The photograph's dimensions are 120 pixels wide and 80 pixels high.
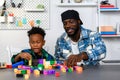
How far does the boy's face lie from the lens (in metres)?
2.21

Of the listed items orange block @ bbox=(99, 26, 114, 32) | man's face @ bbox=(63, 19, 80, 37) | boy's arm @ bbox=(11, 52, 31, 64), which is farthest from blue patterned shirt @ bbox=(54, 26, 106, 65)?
orange block @ bbox=(99, 26, 114, 32)

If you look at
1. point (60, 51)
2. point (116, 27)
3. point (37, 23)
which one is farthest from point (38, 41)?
point (116, 27)

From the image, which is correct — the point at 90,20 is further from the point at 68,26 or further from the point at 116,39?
the point at 68,26

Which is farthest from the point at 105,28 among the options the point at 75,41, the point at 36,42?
the point at 36,42

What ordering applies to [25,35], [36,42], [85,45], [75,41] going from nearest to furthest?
[36,42], [85,45], [75,41], [25,35]

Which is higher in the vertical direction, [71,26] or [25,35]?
[71,26]

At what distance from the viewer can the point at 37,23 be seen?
11.4 feet

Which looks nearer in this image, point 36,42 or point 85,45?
point 36,42

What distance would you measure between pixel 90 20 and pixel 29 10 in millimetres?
842

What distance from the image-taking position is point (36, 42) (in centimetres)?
225

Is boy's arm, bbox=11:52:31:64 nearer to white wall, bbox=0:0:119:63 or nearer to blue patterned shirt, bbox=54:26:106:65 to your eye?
blue patterned shirt, bbox=54:26:106:65

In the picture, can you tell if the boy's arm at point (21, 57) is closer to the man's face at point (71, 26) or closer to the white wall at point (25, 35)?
the man's face at point (71, 26)

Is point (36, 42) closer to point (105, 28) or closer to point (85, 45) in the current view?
point (85, 45)

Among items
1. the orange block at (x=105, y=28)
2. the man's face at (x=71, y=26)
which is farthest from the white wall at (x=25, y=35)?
the man's face at (x=71, y=26)
